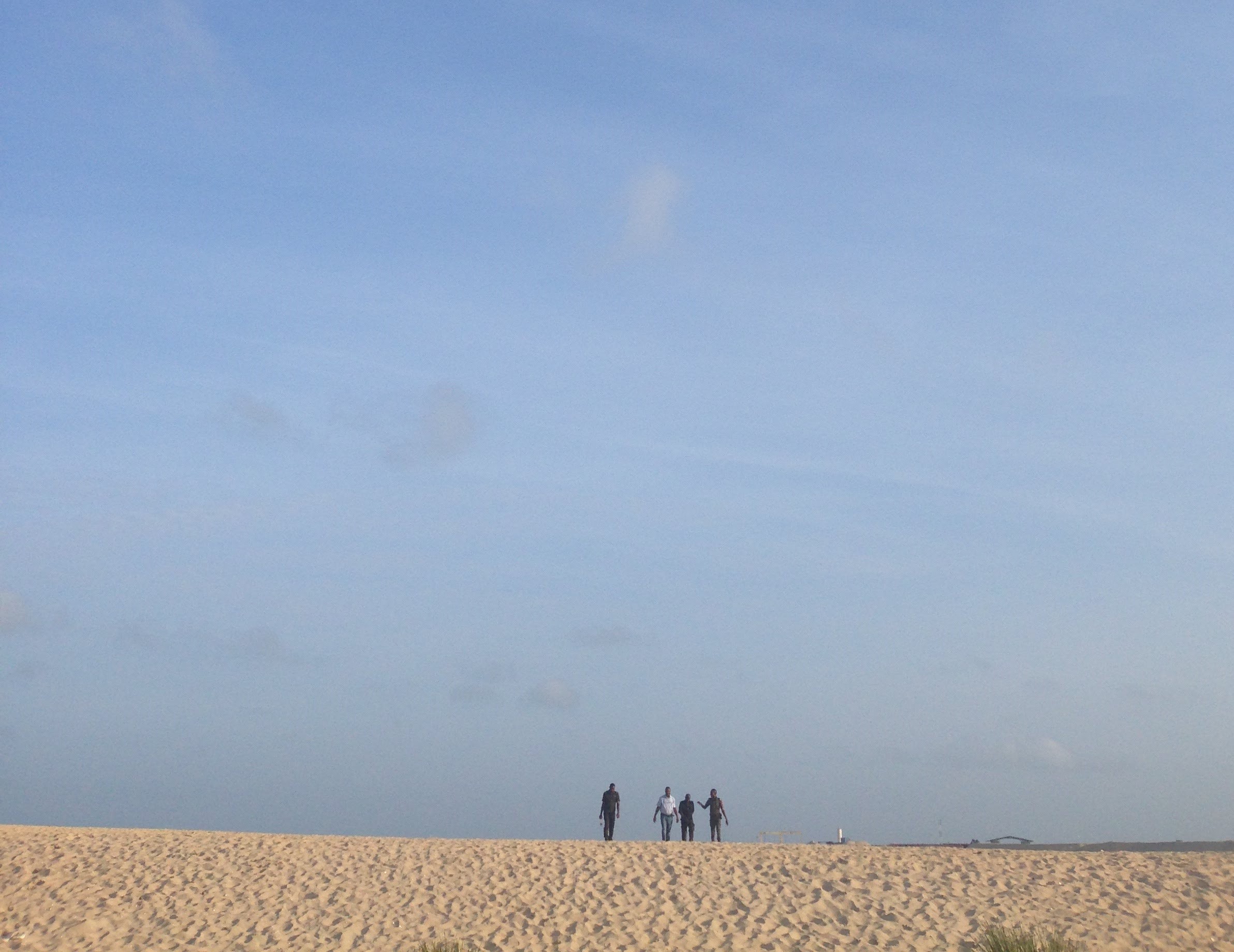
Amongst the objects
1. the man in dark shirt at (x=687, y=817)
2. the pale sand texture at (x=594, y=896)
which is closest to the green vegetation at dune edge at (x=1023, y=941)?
the pale sand texture at (x=594, y=896)

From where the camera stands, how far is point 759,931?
922 inches

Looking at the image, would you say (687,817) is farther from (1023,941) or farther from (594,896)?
(1023,941)

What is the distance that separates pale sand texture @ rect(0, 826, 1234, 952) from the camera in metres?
23.3

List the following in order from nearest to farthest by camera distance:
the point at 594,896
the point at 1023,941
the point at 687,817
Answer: the point at 1023,941 < the point at 594,896 < the point at 687,817

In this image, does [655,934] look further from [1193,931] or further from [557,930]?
[1193,931]

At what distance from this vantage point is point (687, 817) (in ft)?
106

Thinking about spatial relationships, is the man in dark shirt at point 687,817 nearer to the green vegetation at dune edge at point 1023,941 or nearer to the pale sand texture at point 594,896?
the pale sand texture at point 594,896

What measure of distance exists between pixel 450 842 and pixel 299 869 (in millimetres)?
4075

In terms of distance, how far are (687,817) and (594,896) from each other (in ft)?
23.4

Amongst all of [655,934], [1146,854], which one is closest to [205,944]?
[655,934]

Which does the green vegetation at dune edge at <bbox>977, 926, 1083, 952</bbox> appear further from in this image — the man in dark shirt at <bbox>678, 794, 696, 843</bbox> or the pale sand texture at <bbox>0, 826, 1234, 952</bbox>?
the man in dark shirt at <bbox>678, 794, 696, 843</bbox>

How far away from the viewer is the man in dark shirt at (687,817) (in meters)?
32.2

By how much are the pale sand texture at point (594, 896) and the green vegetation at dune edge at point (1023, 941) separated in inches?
17.7

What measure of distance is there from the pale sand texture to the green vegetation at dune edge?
449 millimetres
